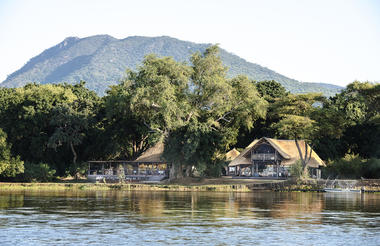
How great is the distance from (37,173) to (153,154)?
14.4 metres

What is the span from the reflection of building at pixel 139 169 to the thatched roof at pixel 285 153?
8.94 metres

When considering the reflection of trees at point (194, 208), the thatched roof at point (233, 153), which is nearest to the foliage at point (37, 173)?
the thatched roof at point (233, 153)

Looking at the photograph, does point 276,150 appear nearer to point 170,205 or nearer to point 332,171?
point 332,171

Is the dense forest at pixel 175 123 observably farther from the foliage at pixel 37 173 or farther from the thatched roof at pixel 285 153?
the thatched roof at pixel 285 153

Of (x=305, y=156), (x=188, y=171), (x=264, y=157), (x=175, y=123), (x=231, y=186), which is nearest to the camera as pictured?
(x=231, y=186)

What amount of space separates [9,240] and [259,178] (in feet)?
175

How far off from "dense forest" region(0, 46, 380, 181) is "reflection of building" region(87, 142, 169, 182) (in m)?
1.79

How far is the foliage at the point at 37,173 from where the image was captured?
6962cm

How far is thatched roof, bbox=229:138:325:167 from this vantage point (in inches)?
2911

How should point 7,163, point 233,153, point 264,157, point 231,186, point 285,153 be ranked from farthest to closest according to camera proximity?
point 233,153 < point 264,157 < point 285,153 < point 7,163 < point 231,186

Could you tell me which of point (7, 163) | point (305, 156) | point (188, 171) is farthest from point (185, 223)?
point (305, 156)

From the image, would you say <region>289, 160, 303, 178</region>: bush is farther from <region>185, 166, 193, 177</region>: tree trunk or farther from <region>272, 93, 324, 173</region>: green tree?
<region>185, 166, 193, 177</region>: tree trunk

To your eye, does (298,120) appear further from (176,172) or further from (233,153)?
(176,172)

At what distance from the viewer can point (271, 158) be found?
75.8 meters
